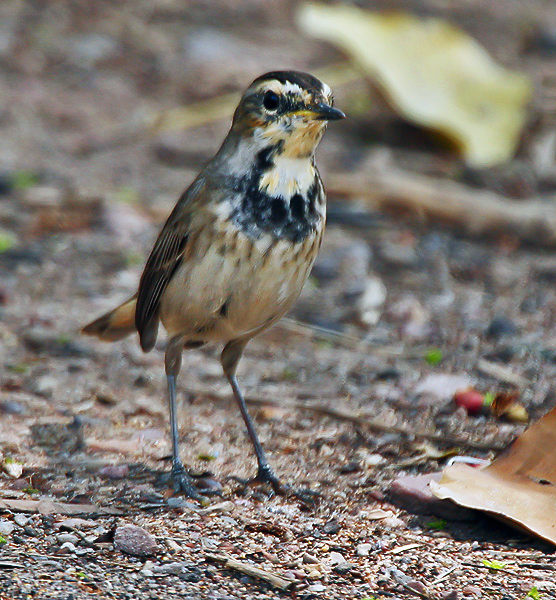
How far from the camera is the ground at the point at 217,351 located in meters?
4.33

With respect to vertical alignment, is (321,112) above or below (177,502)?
above

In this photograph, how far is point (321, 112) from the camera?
4.93m

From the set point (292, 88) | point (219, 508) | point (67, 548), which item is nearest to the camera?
point (67, 548)

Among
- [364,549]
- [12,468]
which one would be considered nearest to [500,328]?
[364,549]

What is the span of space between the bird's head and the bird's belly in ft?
1.49

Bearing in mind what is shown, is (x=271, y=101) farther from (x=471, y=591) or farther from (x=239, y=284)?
(x=471, y=591)

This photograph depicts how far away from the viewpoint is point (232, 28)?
1238 centimetres

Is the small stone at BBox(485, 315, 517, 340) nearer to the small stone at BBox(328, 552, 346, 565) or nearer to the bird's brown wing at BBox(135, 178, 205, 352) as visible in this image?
the bird's brown wing at BBox(135, 178, 205, 352)

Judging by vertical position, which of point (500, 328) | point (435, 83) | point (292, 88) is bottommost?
point (500, 328)

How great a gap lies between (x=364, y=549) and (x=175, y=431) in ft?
4.50

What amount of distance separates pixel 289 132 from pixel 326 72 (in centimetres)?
664

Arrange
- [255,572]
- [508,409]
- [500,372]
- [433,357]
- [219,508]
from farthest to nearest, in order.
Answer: [433,357]
[500,372]
[508,409]
[219,508]
[255,572]

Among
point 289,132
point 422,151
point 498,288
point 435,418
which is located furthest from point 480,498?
point 422,151

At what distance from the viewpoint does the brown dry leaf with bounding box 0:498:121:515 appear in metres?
4.57
